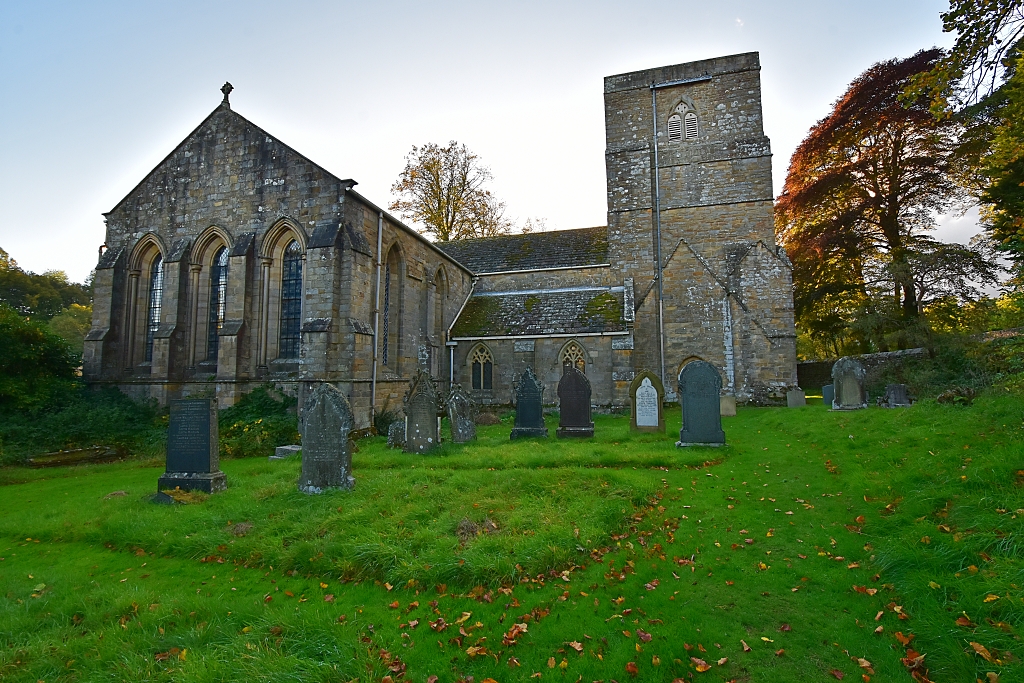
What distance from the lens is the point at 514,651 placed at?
12.2 feet

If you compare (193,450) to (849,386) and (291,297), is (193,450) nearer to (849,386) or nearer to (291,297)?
(291,297)

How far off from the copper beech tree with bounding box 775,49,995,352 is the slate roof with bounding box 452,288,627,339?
10.5 metres

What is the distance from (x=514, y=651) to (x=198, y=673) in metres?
2.17

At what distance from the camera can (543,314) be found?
20703 mm

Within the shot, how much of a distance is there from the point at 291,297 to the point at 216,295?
8.98 ft

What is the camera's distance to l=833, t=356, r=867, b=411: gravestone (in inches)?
563

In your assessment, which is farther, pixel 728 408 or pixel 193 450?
pixel 728 408

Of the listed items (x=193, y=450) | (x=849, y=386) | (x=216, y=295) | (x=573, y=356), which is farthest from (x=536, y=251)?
(x=193, y=450)

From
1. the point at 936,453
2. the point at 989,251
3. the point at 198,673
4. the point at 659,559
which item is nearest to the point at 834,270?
the point at 989,251

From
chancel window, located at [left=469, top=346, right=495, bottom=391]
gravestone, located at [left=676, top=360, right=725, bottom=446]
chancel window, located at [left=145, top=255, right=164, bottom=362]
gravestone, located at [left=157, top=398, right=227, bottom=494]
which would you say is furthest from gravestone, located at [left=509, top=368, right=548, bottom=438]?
chancel window, located at [left=145, top=255, right=164, bottom=362]

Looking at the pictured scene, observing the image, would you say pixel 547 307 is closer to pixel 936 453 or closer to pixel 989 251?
pixel 936 453

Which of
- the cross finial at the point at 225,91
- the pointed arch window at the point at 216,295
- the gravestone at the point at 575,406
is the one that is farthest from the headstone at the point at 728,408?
the cross finial at the point at 225,91

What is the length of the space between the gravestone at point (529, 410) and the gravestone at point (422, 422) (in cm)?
236

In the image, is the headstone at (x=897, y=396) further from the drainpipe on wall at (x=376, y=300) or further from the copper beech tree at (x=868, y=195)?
the drainpipe on wall at (x=376, y=300)
